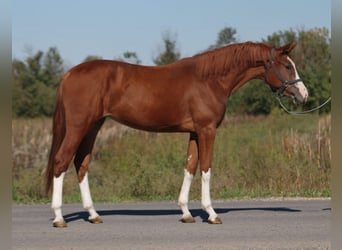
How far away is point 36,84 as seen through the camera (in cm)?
4984

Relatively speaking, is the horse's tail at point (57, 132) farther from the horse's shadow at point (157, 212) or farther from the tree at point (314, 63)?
the tree at point (314, 63)

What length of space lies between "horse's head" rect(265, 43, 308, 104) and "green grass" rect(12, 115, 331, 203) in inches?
158

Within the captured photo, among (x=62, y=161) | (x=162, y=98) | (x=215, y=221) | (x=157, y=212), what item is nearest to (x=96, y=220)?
(x=62, y=161)

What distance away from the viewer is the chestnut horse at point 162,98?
9516 mm

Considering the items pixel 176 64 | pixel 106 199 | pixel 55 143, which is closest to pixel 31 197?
pixel 106 199

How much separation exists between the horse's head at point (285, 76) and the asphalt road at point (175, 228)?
1.86m

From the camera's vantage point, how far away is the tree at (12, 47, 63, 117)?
45.5 m

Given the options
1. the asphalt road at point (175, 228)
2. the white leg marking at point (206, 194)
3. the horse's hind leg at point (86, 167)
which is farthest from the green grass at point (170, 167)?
the white leg marking at point (206, 194)

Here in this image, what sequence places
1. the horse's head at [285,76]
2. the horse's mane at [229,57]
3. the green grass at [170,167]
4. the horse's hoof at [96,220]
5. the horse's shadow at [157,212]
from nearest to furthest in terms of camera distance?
the horse's hoof at [96,220] → the horse's mane at [229,57] → the horse's head at [285,76] → the horse's shadow at [157,212] → the green grass at [170,167]

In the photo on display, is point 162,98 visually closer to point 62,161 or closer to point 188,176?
point 188,176

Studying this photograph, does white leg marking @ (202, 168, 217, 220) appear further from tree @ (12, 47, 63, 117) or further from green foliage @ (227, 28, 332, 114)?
tree @ (12, 47, 63, 117)

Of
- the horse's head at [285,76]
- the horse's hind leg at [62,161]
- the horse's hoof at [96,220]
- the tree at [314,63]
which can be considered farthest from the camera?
the tree at [314,63]

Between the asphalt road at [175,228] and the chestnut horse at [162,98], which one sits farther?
the chestnut horse at [162,98]

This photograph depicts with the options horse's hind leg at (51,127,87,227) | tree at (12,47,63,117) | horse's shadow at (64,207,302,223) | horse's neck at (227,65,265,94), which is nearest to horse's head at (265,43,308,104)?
horse's neck at (227,65,265,94)
